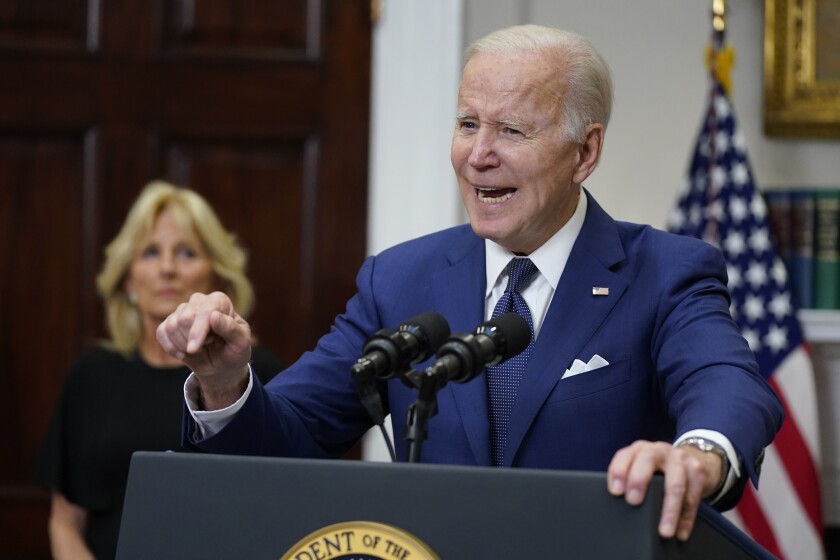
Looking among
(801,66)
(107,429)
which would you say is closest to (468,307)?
(107,429)

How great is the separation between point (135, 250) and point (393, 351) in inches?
93.1

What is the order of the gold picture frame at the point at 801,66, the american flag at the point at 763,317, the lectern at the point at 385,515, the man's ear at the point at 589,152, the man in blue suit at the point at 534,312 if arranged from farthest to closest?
the gold picture frame at the point at 801,66 < the american flag at the point at 763,317 < the man's ear at the point at 589,152 < the man in blue suit at the point at 534,312 < the lectern at the point at 385,515

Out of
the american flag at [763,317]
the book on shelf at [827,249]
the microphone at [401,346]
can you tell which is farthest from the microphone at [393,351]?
the book on shelf at [827,249]

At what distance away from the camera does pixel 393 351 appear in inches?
58.9

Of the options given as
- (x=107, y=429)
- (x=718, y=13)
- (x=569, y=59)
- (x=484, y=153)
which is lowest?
(x=107, y=429)

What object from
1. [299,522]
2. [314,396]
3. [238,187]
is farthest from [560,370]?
[238,187]

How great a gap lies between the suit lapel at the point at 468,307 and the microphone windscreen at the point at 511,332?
41 cm

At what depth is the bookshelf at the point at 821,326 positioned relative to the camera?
392 centimetres

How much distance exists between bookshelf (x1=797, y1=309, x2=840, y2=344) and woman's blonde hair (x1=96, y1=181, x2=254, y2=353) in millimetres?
1758

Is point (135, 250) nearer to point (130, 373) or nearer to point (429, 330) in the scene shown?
point (130, 373)

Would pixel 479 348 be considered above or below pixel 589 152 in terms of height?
below

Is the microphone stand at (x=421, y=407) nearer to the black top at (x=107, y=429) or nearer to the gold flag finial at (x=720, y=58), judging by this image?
the black top at (x=107, y=429)

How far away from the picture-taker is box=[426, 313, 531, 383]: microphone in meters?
1.45

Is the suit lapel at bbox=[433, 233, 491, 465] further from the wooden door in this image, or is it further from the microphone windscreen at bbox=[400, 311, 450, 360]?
the wooden door
